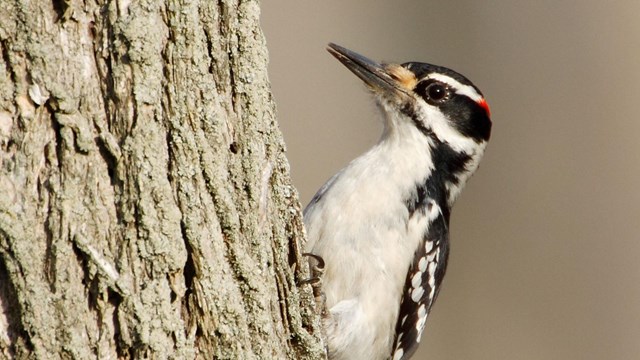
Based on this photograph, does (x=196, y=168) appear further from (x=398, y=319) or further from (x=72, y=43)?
(x=398, y=319)

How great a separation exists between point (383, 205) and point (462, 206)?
3845 mm

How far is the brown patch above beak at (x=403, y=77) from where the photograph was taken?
15.7 feet

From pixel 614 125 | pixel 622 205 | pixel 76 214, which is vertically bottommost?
pixel 622 205

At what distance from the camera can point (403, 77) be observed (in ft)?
15.7

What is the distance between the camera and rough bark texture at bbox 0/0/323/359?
8.21 feet

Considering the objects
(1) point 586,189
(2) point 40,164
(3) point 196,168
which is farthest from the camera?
(1) point 586,189

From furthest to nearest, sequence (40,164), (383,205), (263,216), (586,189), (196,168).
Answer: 1. (586,189)
2. (383,205)
3. (263,216)
4. (196,168)
5. (40,164)

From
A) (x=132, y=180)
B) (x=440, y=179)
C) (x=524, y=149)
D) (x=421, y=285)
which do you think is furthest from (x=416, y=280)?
(x=524, y=149)

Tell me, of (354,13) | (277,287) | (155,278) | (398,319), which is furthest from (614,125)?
(155,278)

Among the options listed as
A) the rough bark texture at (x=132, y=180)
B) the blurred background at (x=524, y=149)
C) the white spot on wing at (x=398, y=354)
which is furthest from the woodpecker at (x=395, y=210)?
the blurred background at (x=524, y=149)

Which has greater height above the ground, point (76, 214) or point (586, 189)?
point (76, 214)

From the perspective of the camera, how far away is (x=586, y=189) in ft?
25.7

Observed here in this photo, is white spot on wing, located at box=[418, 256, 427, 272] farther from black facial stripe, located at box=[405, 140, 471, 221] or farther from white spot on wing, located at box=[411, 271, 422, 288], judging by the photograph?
black facial stripe, located at box=[405, 140, 471, 221]

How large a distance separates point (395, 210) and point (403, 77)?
0.85 m
